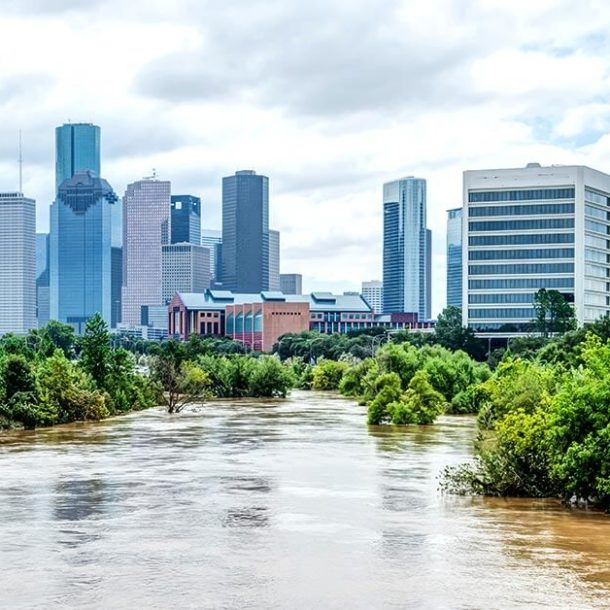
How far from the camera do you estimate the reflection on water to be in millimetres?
24031

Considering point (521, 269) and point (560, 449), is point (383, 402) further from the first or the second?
point (521, 269)

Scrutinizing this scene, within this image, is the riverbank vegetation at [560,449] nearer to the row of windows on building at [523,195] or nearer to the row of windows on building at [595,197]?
the row of windows on building at [523,195]

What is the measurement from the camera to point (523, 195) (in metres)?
163

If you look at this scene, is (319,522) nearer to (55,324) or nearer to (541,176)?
(541,176)

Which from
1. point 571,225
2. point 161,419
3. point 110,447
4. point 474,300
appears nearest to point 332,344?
point 474,300

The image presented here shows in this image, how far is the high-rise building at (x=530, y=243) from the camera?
16088 centimetres

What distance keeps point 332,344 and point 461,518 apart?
142 metres

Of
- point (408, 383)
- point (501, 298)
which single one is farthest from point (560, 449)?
point (501, 298)

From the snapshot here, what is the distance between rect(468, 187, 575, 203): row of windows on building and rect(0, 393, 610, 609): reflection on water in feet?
382

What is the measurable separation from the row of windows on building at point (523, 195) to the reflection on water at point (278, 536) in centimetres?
11639

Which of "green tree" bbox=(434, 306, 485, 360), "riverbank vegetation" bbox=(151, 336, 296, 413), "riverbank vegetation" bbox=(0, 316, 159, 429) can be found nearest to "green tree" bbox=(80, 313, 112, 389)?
"riverbank vegetation" bbox=(0, 316, 159, 429)

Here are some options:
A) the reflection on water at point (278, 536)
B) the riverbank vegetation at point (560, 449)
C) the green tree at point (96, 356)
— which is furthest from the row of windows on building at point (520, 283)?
the riverbank vegetation at point (560, 449)

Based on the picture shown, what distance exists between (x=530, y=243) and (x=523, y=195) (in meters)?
7.41

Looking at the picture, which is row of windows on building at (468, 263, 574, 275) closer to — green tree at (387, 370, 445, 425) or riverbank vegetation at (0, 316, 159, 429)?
riverbank vegetation at (0, 316, 159, 429)
